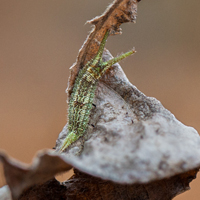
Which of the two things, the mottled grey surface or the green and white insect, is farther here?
the green and white insect

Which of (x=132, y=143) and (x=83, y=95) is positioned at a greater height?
(x=83, y=95)

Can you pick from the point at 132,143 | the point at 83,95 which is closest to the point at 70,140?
the point at 83,95

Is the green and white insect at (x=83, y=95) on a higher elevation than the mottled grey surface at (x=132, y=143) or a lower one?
higher

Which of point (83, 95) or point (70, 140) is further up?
point (83, 95)

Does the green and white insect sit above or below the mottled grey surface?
above

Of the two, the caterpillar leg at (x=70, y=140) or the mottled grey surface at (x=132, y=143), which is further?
the caterpillar leg at (x=70, y=140)

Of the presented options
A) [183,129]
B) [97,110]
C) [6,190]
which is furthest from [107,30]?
[6,190]

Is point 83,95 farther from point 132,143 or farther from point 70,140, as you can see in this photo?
point 132,143

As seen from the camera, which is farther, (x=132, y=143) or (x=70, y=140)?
(x=70, y=140)

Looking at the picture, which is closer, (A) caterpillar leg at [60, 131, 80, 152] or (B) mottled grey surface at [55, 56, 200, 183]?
(B) mottled grey surface at [55, 56, 200, 183]
